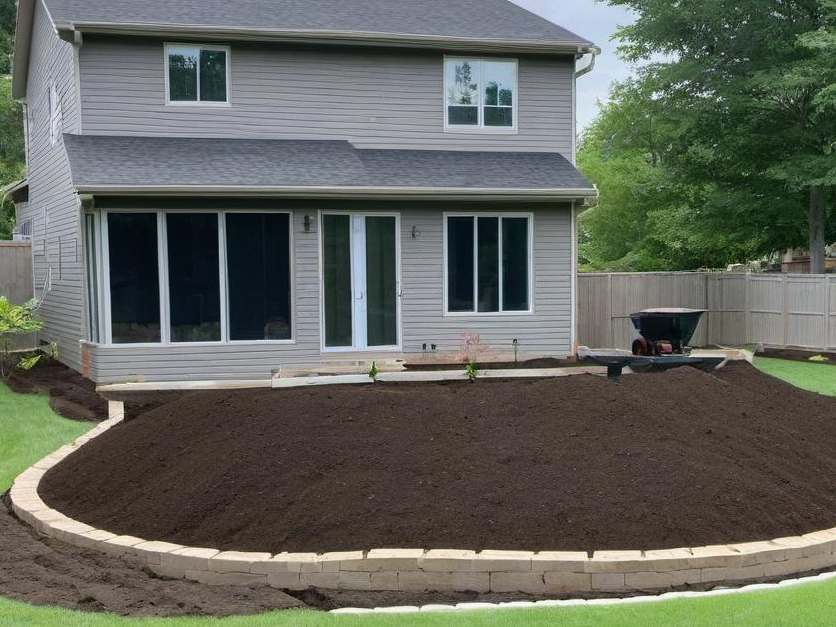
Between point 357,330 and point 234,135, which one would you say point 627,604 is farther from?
point 234,135

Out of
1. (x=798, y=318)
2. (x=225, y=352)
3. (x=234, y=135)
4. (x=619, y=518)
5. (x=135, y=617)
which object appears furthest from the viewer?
(x=798, y=318)

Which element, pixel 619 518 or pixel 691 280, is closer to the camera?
pixel 619 518

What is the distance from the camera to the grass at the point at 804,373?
14.3m

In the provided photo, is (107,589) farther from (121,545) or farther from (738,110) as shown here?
(738,110)

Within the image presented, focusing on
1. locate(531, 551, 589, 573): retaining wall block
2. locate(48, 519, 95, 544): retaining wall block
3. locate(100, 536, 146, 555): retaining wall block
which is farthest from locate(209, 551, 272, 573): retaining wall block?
locate(531, 551, 589, 573): retaining wall block

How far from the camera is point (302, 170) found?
14.0 meters

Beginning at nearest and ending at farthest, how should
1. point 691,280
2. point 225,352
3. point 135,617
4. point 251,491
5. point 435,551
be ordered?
point 135,617 → point 435,551 → point 251,491 → point 225,352 → point 691,280

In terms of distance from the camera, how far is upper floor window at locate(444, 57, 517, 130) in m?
15.8

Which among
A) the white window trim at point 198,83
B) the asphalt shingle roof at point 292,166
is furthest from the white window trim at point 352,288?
the white window trim at point 198,83

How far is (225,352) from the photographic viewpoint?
13.9 metres

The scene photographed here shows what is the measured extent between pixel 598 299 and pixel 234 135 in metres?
8.70

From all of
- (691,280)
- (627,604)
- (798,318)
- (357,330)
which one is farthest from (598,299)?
(627,604)

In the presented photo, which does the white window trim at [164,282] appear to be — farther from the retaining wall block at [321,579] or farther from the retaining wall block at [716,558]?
the retaining wall block at [716,558]

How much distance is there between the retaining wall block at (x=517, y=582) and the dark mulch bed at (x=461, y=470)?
323mm
